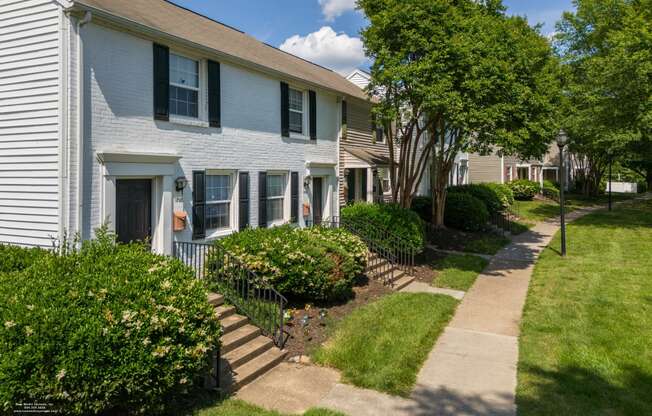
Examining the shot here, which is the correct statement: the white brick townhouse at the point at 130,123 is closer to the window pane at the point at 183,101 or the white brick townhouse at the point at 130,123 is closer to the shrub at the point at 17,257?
the window pane at the point at 183,101

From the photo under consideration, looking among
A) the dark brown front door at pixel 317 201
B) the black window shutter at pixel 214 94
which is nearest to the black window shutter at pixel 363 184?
the dark brown front door at pixel 317 201

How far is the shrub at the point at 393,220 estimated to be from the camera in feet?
42.9

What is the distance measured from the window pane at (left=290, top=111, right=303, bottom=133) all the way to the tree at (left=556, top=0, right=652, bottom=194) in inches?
568

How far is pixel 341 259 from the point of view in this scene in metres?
9.32

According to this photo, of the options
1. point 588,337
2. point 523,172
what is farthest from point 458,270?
point 523,172

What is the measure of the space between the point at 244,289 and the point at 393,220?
6.31 meters

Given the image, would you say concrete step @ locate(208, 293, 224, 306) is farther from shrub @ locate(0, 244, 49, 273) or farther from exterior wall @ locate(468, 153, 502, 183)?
exterior wall @ locate(468, 153, 502, 183)

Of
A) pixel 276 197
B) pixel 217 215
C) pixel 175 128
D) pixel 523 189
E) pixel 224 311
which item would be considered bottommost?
pixel 224 311

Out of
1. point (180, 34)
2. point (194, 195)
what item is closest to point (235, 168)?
point (194, 195)

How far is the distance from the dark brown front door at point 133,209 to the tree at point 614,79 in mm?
19167

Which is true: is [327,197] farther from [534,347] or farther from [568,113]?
[568,113]

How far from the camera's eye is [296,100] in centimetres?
1322

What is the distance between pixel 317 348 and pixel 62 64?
615 centimetres

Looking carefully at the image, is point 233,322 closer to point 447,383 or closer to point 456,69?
point 447,383
